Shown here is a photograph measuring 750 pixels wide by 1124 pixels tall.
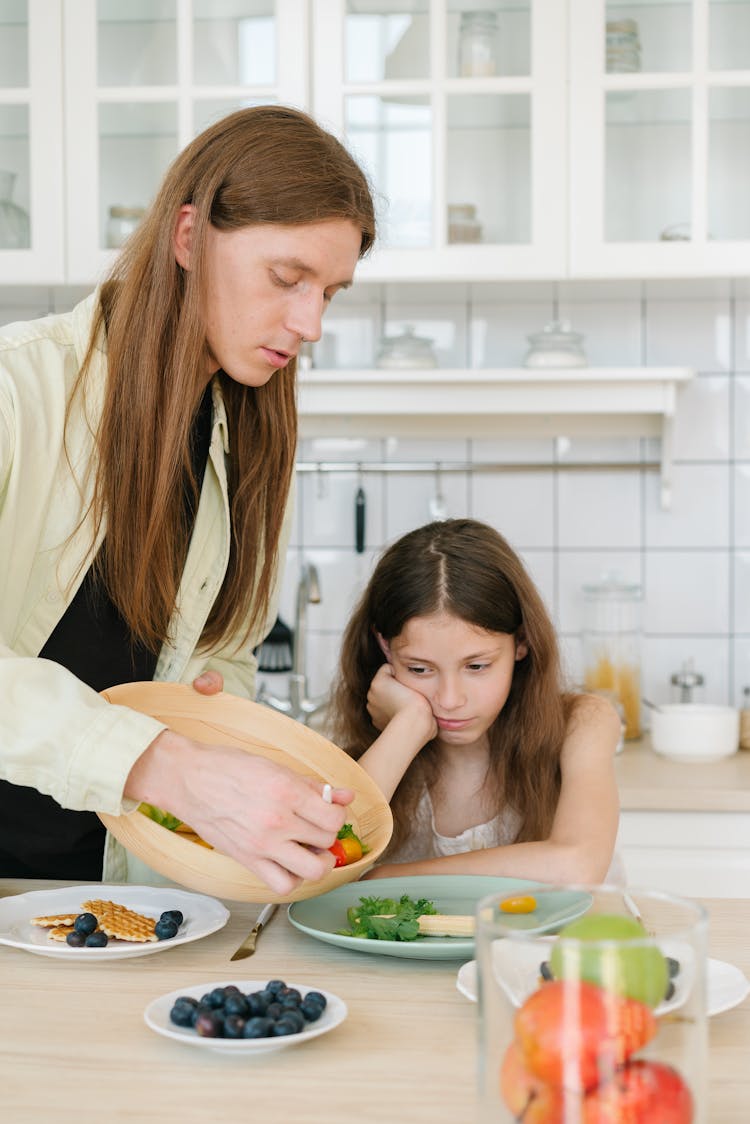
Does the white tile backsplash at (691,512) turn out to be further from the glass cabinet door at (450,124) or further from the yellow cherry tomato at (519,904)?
the yellow cherry tomato at (519,904)

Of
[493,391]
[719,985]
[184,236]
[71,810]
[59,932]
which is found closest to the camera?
[719,985]

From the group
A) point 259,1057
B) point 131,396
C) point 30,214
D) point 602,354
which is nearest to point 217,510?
point 131,396

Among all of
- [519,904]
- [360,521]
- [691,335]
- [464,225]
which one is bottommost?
[519,904]

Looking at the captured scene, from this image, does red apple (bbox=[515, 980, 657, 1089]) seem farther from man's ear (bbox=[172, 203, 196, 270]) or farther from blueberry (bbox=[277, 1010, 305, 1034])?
man's ear (bbox=[172, 203, 196, 270])

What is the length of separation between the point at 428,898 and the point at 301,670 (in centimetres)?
135

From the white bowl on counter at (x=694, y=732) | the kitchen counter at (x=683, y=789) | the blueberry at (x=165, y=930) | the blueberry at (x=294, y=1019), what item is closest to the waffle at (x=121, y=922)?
the blueberry at (x=165, y=930)

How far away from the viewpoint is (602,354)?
247 cm

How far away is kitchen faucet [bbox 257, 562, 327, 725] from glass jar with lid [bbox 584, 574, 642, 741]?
512 mm

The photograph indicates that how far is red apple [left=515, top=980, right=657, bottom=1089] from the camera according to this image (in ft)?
1.67

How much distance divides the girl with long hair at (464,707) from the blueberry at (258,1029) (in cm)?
66

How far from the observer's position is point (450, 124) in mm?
2195

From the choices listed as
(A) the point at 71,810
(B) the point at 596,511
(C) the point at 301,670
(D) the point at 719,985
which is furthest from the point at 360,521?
(D) the point at 719,985

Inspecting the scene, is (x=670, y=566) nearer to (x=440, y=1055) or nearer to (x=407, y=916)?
(x=407, y=916)

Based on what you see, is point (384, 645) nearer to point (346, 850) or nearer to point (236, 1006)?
point (346, 850)
